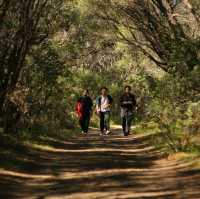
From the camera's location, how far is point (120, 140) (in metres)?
22.8

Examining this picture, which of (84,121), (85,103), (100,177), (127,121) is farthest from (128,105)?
(100,177)

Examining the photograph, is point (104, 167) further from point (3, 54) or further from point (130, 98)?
point (130, 98)

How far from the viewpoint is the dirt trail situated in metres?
11.2

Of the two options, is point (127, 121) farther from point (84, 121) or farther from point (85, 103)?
point (84, 121)

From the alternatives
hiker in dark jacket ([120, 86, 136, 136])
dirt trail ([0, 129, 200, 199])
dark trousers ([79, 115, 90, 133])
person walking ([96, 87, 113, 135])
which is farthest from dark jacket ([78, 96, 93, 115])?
dirt trail ([0, 129, 200, 199])

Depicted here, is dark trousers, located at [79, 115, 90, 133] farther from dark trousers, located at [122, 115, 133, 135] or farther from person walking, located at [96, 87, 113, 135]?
dark trousers, located at [122, 115, 133, 135]

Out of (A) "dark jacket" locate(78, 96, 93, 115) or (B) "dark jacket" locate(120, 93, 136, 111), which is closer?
(B) "dark jacket" locate(120, 93, 136, 111)

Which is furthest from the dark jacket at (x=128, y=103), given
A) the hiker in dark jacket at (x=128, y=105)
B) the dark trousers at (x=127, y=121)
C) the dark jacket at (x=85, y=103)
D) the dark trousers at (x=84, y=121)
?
the dark trousers at (x=84, y=121)

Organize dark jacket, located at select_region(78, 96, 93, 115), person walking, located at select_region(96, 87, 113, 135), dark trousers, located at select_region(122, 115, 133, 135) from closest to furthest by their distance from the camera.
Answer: dark trousers, located at select_region(122, 115, 133, 135) → person walking, located at select_region(96, 87, 113, 135) → dark jacket, located at select_region(78, 96, 93, 115)

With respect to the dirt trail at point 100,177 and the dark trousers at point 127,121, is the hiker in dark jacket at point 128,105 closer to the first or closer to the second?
the dark trousers at point 127,121

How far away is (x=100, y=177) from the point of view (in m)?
13.0

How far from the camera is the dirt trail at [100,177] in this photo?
11164 mm

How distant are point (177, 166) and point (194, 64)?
3.69 metres

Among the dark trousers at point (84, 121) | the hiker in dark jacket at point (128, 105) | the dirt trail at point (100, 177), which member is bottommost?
the dirt trail at point (100, 177)
